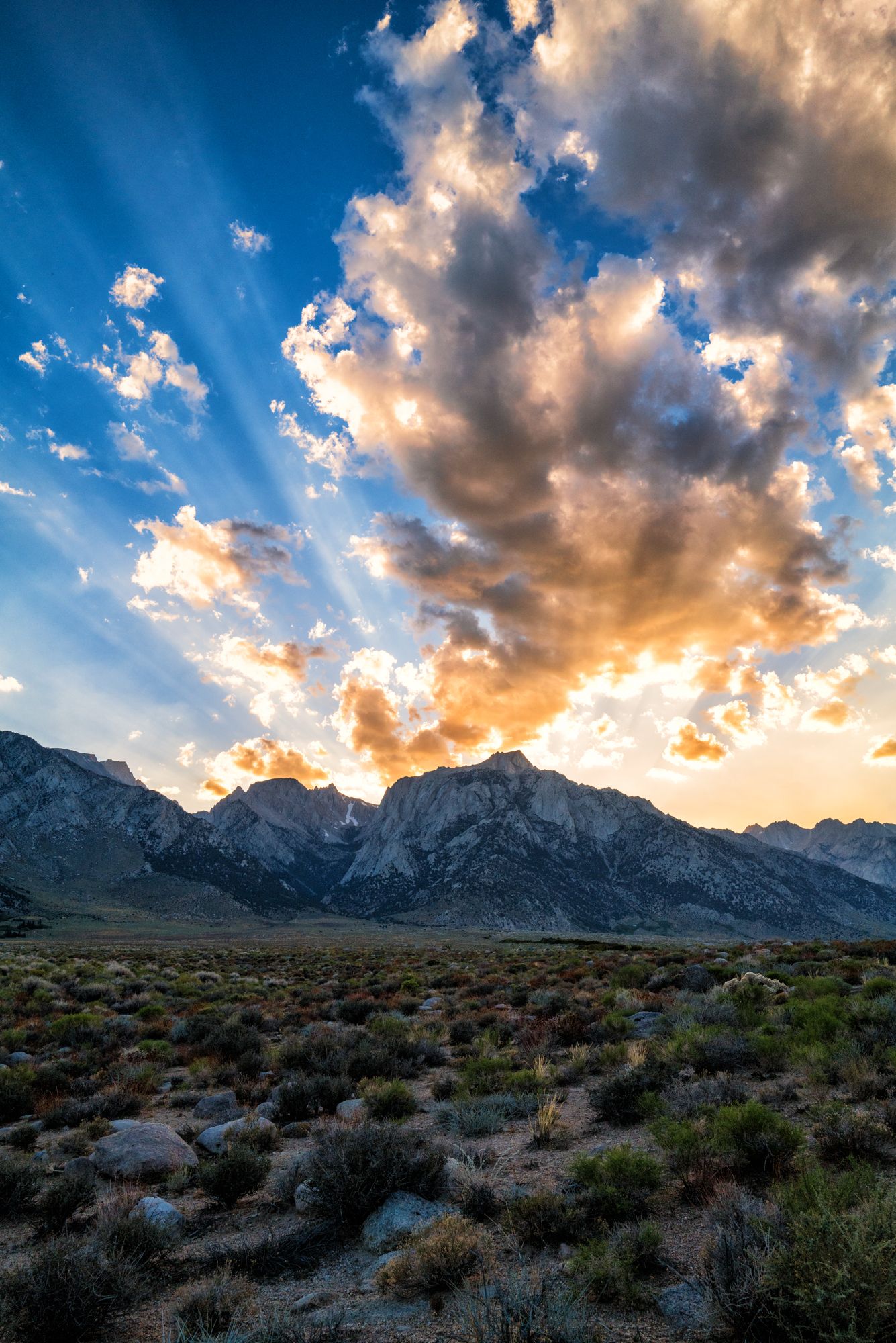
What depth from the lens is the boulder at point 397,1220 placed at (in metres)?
5.75

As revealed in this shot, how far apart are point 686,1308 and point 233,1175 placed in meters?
5.35

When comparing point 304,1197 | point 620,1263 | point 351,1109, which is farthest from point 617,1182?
point 351,1109

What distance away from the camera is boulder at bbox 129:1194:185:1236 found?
5.98 m

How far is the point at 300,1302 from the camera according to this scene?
16.3ft

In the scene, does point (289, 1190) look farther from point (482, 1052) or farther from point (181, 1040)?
point (181, 1040)

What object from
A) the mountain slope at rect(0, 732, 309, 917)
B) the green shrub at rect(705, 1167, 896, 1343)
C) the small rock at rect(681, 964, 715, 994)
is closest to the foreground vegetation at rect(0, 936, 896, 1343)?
the green shrub at rect(705, 1167, 896, 1343)

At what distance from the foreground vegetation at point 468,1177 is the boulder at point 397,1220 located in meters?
0.03

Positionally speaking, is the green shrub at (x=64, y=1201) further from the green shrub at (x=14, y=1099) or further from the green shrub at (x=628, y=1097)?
the green shrub at (x=628, y=1097)

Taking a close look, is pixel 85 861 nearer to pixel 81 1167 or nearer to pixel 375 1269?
pixel 81 1167

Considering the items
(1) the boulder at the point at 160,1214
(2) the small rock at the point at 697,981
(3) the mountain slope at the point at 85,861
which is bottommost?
(3) the mountain slope at the point at 85,861

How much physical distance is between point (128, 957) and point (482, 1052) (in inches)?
1735

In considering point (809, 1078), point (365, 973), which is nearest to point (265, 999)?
point (365, 973)

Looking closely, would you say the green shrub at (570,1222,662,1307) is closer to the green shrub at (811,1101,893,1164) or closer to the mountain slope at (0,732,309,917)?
the green shrub at (811,1101,893,1164)

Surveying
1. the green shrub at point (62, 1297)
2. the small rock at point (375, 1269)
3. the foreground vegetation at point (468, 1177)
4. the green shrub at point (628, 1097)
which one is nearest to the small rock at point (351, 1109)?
the foreground vegetation at point (468, 1177)
